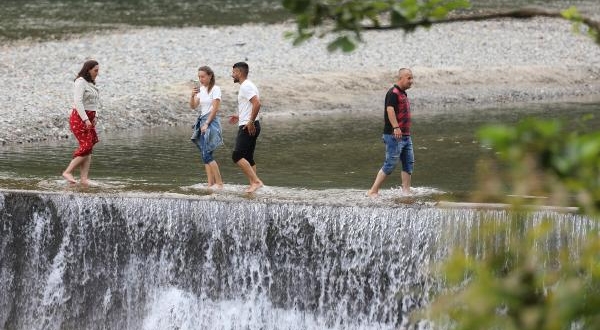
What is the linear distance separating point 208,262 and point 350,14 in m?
8.84

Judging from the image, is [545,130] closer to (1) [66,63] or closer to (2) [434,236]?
(2) [434,236]

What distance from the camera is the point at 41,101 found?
21.1 m

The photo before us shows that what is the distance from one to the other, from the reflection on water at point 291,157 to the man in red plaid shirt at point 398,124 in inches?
47.8

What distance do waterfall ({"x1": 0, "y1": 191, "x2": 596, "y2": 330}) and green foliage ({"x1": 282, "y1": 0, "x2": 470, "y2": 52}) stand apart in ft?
25.2

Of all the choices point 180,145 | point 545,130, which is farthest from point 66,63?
point 545,130

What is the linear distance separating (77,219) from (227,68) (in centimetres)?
1278

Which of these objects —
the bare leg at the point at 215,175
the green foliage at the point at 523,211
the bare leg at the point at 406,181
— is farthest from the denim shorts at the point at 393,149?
the green foliage at the point at 523,211

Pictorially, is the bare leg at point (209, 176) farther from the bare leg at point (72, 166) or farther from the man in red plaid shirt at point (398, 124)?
the man in red plaid shirt at point (398, 124)

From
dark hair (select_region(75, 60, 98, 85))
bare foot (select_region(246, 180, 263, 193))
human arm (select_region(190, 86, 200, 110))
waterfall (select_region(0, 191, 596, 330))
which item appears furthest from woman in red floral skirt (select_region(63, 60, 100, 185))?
bare foot (select_region(246, 180, 263, 193))

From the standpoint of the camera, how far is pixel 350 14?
397 cm

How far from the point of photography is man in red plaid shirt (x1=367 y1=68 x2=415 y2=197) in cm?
1182

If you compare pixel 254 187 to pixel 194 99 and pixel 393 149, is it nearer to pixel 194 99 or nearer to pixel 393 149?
pixel 194 99

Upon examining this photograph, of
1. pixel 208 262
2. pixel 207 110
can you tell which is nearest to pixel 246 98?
pixel 207 110

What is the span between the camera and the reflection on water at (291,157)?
14.3m
